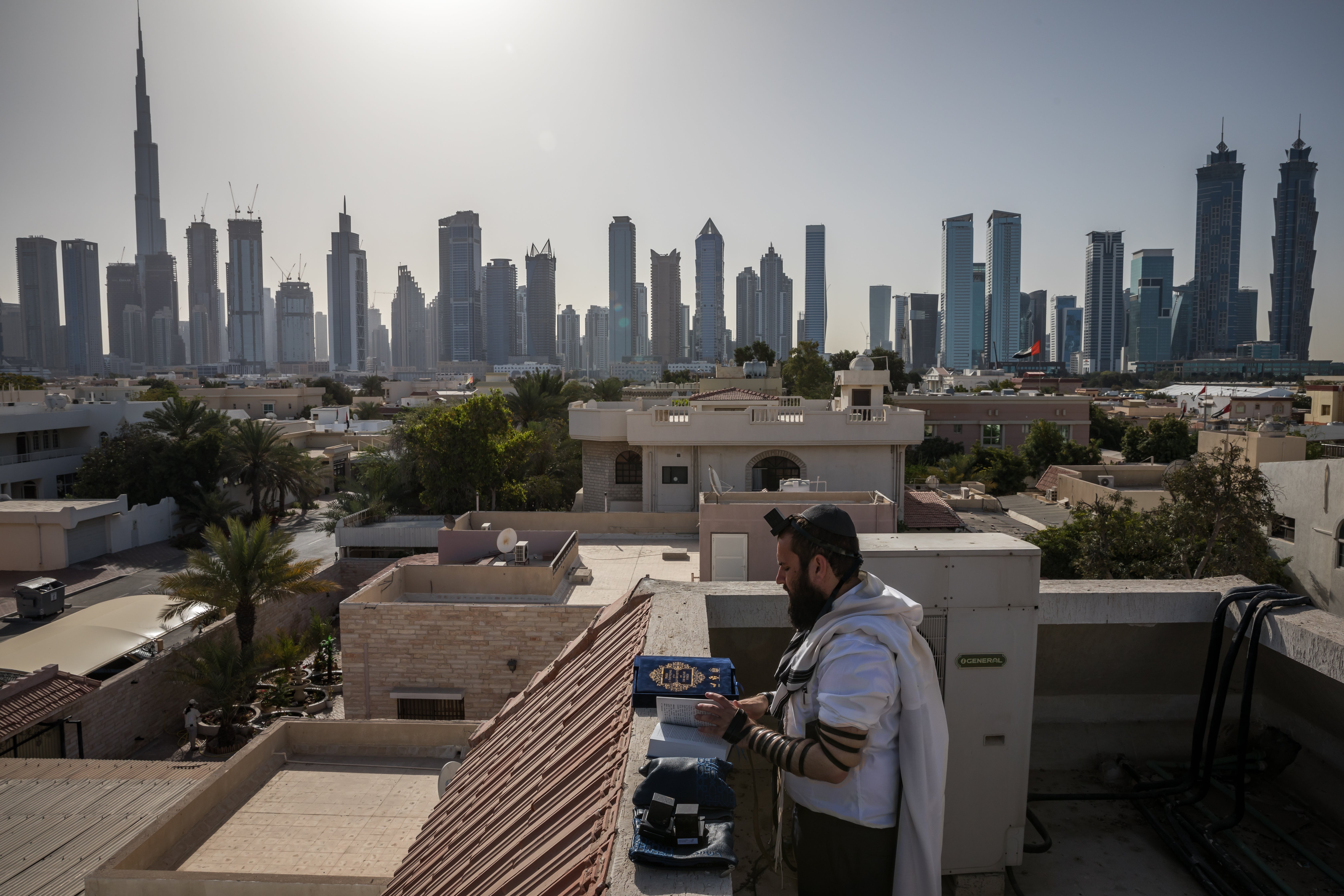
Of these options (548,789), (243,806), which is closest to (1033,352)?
(243,806)

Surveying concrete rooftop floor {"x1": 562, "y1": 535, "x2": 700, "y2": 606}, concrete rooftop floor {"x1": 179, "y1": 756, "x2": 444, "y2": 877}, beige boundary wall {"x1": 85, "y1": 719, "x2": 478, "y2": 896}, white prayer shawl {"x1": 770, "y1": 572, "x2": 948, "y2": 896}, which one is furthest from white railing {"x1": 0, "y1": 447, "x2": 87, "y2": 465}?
white prayer shawl {"x1": 770, "y1": 572, "x2": 948, "y2": 896}

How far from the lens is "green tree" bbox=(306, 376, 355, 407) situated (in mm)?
91562

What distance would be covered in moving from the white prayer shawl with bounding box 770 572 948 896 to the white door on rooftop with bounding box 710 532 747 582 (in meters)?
11.4

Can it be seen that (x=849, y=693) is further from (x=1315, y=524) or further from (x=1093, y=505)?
(x=1093, y=505)

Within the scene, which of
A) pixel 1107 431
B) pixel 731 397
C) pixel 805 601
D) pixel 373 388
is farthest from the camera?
pixel 373 388

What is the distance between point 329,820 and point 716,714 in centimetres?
720

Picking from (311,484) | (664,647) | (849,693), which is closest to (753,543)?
(664,647)

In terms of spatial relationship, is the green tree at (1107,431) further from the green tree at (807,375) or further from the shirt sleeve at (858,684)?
the shirt sleeve at (858,684)

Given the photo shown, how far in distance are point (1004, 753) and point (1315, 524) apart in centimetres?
1751

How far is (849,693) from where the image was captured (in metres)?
2.10

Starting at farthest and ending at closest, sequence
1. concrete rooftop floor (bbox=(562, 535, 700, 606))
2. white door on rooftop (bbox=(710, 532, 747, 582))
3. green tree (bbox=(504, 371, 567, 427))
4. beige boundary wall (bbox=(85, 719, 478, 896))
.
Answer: green tree (bbox=(504, 371, 567, 427))
concrete rooftop floor (bbox=(562, 535, 700, 606))
white door on rooftop (bbox=(710, 532, 747, 582))
beige boundary wall (bbox=(85, 719, 478, 896))

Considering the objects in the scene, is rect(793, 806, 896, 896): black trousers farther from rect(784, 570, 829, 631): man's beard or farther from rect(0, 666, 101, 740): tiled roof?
rect(0, 666, 101, 740): tiled roof

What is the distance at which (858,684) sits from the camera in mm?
2107

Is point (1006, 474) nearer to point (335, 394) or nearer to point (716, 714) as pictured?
point (716, 714)
